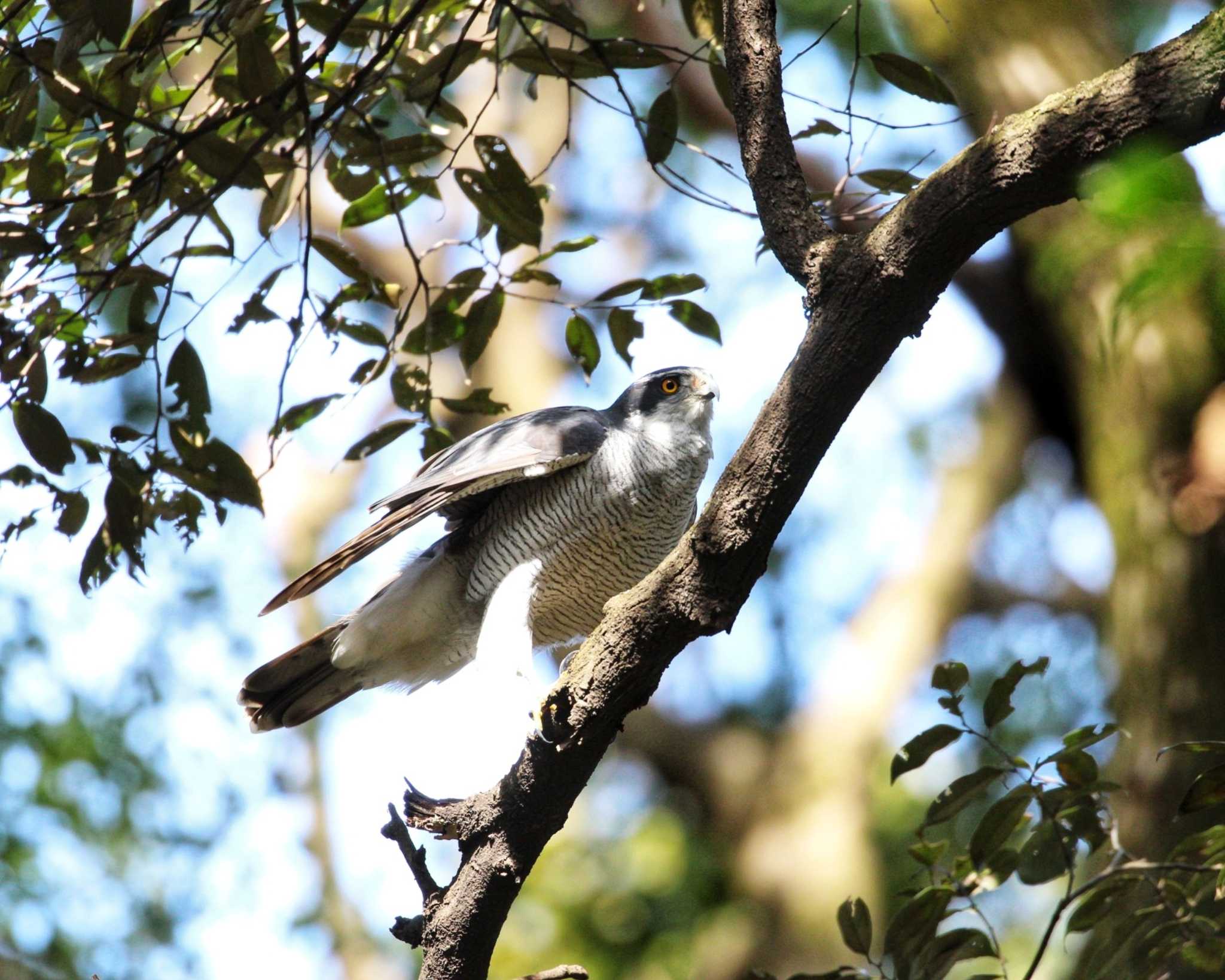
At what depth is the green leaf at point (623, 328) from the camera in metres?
3.51

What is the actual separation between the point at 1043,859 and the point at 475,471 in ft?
6.27

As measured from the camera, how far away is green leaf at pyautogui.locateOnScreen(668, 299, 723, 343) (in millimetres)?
3439

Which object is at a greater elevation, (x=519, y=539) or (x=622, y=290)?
(x=622, y=290)

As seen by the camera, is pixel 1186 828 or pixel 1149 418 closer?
pixel 1186 828

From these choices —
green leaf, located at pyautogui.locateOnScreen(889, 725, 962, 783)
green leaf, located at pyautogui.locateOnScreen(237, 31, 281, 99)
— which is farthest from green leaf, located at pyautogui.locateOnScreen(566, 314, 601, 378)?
green leaf, located at pyautogui.locateOnScreen(889, 725, 962, 783)

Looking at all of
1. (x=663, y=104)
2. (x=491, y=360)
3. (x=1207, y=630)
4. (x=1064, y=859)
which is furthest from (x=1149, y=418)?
Answer: (x=491, y=360)

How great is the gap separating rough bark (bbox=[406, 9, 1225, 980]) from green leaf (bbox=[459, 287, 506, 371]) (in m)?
1.11

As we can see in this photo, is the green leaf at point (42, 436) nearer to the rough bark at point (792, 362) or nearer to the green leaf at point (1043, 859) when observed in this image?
the rough bark at point (792, 362)

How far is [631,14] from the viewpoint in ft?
26.8

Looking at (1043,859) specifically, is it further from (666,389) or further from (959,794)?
(666,389)

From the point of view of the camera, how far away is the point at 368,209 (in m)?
3.25

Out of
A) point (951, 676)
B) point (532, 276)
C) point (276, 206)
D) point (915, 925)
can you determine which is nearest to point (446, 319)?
point (532, 276)

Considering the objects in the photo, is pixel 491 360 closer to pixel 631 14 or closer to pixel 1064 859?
pixel 631 14

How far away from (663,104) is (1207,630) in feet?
11.0
